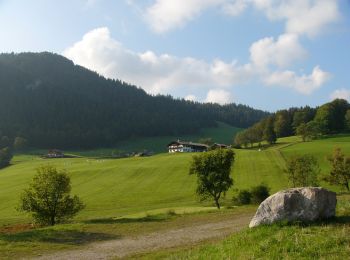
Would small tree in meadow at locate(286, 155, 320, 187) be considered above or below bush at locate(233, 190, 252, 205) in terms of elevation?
above

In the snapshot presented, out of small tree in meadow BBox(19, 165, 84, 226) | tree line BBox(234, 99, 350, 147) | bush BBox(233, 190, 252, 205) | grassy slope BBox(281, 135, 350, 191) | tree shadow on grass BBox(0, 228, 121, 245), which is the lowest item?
bush BBox(233, 190, 252, 205)

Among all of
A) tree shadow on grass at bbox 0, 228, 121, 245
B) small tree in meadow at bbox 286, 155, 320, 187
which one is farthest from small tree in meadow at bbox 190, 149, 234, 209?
tree shadow on grass at bbox 0, 228, 121, 245

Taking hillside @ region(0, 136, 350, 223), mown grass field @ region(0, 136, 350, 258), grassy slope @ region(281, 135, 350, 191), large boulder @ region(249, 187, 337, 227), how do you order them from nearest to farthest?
large boulder @ region(249, 187, 337, 227)
mown grass field @ region(0, 136, 350, 258)
hillside @ region(0, 136, 350, 223)
grassy slope @ region(281, 135, 350, 191)

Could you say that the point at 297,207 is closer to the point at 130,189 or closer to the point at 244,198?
the point at 244,198

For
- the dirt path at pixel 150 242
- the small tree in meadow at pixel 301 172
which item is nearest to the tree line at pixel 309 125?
the small tree in meadow at pixel 301 172

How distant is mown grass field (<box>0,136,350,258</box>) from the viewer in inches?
1126

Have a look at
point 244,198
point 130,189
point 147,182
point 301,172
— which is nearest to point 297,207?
point 244,198

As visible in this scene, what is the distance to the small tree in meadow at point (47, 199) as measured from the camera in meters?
41.3

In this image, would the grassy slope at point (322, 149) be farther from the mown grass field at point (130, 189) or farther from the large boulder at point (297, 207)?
the large boulder at point (297, 207)

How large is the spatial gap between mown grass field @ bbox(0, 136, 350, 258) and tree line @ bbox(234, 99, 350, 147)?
14.6m

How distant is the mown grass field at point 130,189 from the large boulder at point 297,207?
1138cm

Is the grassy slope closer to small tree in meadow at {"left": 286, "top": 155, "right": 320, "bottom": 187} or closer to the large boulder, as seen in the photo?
small tree in meadow at {"left": 286, "top": 155, "right": 320, "bottom": 187}

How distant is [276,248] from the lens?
15.2 meters

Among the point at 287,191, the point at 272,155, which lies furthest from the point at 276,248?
the point at 272,155
